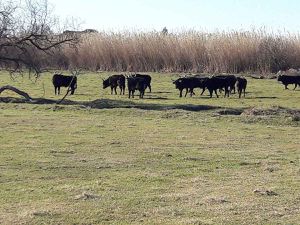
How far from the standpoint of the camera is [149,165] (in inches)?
458

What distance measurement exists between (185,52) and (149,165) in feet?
99.8

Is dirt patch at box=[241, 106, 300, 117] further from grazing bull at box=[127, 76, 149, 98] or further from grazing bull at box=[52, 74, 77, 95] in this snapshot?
grazing bull at box=[52, 74, 77, 95]

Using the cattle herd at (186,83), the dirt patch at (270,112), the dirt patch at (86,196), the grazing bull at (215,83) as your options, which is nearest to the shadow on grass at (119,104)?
the dirt patch at (270,112)

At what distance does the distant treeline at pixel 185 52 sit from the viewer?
39.7m

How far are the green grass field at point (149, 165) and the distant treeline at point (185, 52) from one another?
17.4 metres

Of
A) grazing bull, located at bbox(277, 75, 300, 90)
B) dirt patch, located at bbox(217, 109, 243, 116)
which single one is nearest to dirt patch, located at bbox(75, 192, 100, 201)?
dirt patch, located at bbox(217, 109, 243, 116)

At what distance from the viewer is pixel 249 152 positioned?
43.4 feet

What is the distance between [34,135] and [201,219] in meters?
8.66

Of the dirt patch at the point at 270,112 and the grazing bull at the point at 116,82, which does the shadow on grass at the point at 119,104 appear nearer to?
the dirt patch at the point at 270,112

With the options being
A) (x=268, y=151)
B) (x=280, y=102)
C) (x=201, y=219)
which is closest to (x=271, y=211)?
(x=201, y=219)

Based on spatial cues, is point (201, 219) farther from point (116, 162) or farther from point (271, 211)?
point (116, 162)

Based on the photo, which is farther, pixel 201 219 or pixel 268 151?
pixel 268 151

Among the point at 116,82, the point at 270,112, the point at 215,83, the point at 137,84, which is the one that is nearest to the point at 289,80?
the point at 215,83

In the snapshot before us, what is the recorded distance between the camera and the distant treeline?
39.7m
